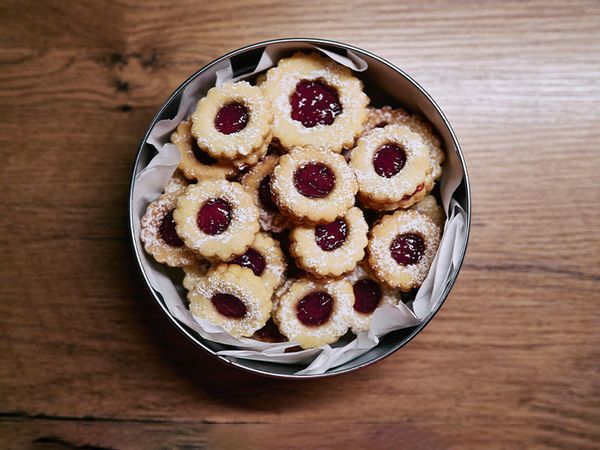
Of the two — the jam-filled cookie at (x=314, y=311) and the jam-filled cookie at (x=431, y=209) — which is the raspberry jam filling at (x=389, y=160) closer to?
the jam-filled cookie at (x=431, y=209)

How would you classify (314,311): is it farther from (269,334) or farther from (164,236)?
(164,236)

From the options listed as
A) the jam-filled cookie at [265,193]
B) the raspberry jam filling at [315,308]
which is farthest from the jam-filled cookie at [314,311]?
the jam-filled cookie at [265,193]

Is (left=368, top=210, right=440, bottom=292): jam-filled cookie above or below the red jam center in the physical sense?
above

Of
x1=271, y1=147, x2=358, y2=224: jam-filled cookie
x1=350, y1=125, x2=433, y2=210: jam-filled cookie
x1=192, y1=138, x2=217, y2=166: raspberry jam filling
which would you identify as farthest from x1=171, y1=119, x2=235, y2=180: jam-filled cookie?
x1=350, y1=125, x2=433, y2=210: jam-filled cookie

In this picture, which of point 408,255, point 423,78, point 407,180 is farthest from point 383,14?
point 408,255

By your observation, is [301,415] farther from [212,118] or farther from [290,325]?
[212,118]

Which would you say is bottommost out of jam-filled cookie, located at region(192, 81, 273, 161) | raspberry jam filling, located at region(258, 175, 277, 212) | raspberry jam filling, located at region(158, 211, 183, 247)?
raspberry jam filling, located at region(158, 211, 183, 247)

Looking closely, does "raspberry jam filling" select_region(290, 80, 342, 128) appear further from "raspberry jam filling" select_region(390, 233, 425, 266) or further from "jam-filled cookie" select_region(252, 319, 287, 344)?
"jam-filled cookie" select_region(252, 319, 287, 344)
